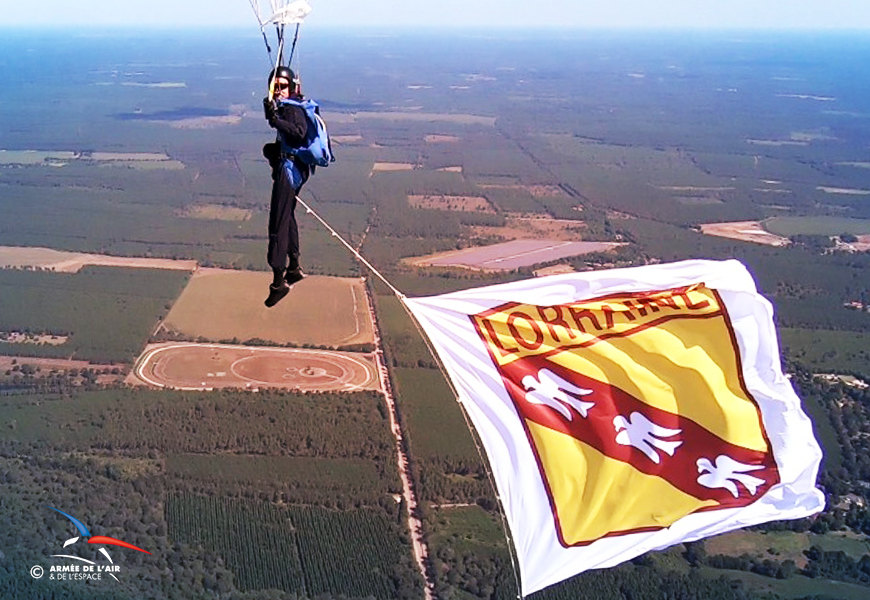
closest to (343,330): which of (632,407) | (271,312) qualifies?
(271,312)

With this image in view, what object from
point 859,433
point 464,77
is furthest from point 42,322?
point 464,77

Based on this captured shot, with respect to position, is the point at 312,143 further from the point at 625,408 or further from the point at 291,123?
the point at 625,408

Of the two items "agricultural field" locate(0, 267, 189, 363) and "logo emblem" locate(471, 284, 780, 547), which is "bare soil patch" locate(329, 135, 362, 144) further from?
"logo emblem" locate(471, 284, 780, 547)

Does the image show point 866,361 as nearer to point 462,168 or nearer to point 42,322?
point 42,322

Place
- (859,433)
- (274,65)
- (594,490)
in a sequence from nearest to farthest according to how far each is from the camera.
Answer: (594,490) → (274,65) → (859,433)

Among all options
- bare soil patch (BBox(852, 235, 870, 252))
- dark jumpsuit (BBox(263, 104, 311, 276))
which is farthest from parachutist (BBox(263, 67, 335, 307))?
bare soil patch (BBox(852, 235, 870, 252))

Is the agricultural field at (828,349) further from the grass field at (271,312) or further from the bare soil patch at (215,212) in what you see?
the bare soil patch at (215,212)
